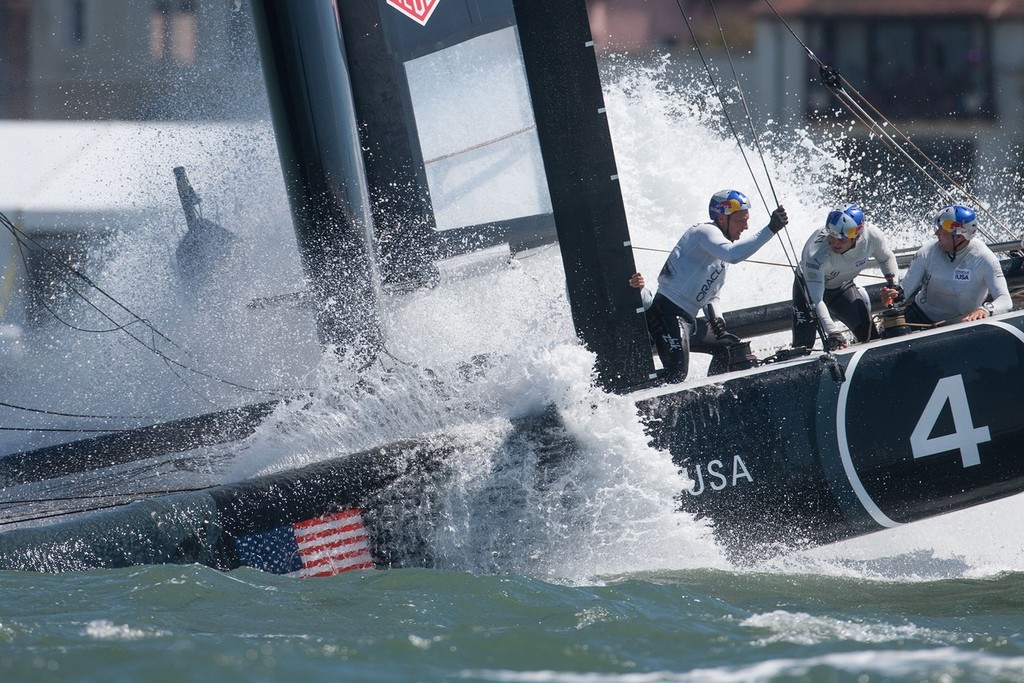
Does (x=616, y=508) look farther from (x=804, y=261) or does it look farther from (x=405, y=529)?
(x=804, y=261)

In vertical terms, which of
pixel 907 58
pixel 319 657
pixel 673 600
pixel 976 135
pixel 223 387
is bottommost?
pixel 673 600

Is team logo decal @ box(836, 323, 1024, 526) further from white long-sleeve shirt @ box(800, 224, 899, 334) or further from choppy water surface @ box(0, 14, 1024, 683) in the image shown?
white long-sleeve shirt @ box(800, 224, 899, 334)

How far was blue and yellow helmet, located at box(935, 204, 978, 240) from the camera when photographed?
4207 mm

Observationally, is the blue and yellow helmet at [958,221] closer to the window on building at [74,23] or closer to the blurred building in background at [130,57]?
the blurred building in background at [130,57]

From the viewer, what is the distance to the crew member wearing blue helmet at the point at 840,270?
4.35 metres

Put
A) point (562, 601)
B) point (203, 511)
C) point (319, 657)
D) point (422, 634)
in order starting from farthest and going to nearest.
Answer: point (203, 511), point (562, 601), point (422, 634), point (319, 657)

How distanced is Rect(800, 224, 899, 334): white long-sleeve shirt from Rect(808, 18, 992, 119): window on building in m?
6.26

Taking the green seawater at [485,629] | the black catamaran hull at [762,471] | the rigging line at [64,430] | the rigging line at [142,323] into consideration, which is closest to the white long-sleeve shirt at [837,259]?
the black catamaran hull at [762,471]

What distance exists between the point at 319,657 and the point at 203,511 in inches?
40.3

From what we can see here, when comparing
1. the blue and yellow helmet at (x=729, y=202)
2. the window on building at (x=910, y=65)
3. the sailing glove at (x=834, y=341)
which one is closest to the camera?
the sailing glove at (x=834, y=341)

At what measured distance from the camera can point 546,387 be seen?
341cm

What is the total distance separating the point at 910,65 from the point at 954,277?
7077 mm

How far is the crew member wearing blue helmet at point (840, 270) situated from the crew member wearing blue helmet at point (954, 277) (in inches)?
5.6

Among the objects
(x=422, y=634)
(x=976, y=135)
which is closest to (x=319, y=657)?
(x=422, y=634)
